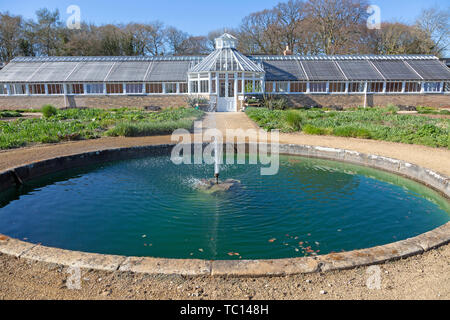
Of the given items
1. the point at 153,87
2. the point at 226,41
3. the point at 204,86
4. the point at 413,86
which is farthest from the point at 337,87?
the point at 153,87

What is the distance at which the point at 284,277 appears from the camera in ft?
10.6

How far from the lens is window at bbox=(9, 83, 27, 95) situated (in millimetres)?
26562

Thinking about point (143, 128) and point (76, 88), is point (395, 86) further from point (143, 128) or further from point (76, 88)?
point (76, 88)

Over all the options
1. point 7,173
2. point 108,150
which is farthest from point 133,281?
point 108,150

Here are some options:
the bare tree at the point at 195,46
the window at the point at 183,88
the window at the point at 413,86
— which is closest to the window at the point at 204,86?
the window at the point at 183,88

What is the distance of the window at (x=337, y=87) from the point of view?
2645cm

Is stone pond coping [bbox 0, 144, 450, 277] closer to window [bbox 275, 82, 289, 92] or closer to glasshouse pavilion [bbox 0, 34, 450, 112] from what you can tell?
glasshouse pavilion [bbox 0, 34, 450, 112]

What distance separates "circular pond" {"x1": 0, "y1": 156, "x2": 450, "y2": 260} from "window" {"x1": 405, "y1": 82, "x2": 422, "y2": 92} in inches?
862

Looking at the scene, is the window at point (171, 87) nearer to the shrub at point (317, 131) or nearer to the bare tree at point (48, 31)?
the shrub at point (317, 131)

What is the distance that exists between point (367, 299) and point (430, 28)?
1734 inches

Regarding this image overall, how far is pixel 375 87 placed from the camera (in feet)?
87.1

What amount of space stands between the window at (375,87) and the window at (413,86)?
2.01 meters

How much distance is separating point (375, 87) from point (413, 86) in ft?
9.88

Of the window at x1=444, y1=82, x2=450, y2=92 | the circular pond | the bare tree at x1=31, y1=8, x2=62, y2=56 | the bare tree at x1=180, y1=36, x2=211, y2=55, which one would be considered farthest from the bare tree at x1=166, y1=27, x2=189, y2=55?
the circular pond
